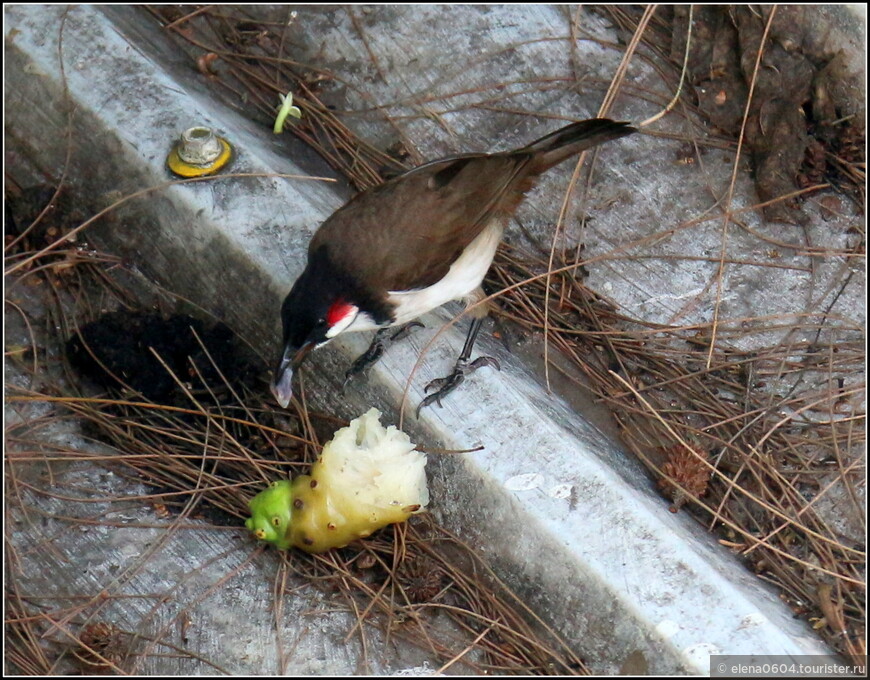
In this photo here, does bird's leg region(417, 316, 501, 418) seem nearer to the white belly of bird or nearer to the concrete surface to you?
the concrete surface

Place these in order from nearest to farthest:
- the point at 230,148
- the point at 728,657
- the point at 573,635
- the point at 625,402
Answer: the point at 728,657 < the point at 573,635 < the point at 625,402 < the point at 230,148

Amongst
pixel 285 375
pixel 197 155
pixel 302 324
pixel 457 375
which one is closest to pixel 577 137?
pixel 457 375

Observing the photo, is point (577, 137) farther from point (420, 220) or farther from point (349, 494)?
point (349, 494)

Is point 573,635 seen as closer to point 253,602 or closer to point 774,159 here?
point 253,602

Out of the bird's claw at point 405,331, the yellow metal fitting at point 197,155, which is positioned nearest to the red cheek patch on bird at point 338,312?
the bird's claw at point 405,331

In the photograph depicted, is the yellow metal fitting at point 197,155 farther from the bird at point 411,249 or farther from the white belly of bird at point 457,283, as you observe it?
the white belly of bird at point 457,283

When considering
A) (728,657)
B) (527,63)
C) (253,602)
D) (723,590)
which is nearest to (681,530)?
(723,590)
